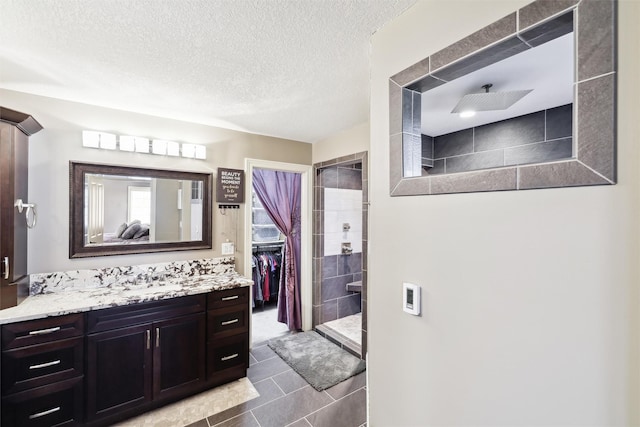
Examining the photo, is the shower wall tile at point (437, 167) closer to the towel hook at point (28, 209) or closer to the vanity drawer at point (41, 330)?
the vanity drawer at point (41, 330)

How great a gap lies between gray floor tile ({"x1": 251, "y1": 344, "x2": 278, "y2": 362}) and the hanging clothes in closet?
0.91m

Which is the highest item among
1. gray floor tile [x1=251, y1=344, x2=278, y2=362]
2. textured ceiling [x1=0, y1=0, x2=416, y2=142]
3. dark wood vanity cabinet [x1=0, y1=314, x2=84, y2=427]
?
textured ceiling [x1=0, y1=0, x2=416, y2=142]

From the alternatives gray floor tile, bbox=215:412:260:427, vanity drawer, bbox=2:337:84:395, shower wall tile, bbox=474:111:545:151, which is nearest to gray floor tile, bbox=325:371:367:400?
gray floor tile, bbox=215:412:260:427

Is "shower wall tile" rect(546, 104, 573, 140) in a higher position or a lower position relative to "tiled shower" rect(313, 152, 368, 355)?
higher

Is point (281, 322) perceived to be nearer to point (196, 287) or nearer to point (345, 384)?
point (345, 384)

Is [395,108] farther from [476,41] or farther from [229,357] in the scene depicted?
[229,357]

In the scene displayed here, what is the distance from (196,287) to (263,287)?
1.83 metres

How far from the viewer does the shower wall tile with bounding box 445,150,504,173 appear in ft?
8.47

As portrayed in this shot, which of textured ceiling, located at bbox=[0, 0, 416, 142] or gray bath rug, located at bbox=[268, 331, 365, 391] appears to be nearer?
textured ceiling, located at bbox=[0, 0, 416, 142]

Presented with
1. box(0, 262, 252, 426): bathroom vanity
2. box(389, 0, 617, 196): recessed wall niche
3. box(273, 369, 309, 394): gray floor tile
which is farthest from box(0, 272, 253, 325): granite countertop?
box(389, 0, 617, 196): recessed wall niche

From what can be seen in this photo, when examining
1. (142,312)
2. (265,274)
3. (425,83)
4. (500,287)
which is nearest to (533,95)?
(425,83)

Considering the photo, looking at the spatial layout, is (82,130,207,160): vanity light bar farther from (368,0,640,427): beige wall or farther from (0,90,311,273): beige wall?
(368,0,640,427): beige wall

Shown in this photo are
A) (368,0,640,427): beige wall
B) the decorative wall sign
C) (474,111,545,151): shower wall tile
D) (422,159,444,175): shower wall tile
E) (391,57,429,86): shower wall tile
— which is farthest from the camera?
(422,159,444,175): shower wall tile

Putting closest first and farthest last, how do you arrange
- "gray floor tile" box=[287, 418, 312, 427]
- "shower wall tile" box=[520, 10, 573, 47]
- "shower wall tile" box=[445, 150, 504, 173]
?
"shower wall tile" box=[520, 10, 573, 47]
"gray floor tile" box=[287, 418, 312, 427]
"shower wall tile" box=[445, 150, 504, 173]
